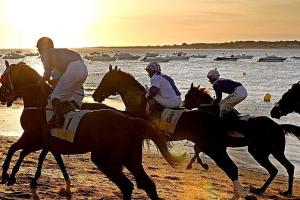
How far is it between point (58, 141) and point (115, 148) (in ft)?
4.72

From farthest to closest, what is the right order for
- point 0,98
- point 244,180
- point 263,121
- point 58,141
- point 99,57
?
point 99,57 < point 244,180 < point 263,121 < point 0,98 < point 58,141

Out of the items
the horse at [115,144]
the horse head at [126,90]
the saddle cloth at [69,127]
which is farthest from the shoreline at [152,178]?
the horse head at [126,90]

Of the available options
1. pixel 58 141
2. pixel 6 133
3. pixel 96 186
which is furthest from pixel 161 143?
pixel 6 133

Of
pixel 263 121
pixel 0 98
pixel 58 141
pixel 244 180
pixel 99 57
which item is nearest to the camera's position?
pixel 58 141

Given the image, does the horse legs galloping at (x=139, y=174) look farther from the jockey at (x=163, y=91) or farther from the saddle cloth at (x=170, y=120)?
the jockey at (x=163, y=91)

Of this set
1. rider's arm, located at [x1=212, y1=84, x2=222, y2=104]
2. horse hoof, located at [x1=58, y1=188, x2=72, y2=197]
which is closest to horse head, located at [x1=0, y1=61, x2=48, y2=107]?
horse hoof, located at [x1=58, y1=188, x2=72, y2=197]

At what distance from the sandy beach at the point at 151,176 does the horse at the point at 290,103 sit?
1.86 m

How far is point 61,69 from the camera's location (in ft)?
30.4

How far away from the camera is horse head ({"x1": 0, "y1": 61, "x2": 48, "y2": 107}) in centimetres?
990

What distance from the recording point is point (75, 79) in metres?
9.14

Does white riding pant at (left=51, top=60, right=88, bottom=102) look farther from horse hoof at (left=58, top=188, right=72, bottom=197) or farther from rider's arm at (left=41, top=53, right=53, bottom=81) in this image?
horse hoof at (left=58, top=188, right=72, bottom=197)

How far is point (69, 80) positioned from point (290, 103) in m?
5.95

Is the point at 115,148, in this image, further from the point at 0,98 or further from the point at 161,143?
the point at 0,98

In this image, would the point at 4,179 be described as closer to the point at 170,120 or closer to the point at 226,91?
the point at 170,120
